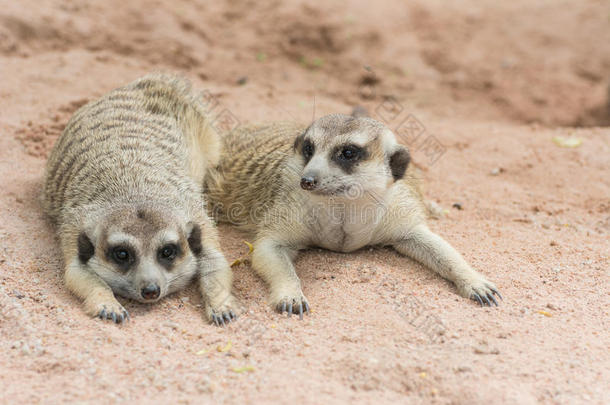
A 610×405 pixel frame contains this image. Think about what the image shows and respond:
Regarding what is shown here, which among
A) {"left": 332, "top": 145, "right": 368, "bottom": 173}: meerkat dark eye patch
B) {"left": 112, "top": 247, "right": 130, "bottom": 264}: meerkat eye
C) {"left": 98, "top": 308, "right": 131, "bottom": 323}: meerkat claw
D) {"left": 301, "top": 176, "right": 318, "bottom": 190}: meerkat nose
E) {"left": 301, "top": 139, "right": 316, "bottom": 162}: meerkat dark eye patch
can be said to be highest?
{"left": 332, "top": 145, "right": 368, "bottom": 173}: meerkat dark eye patch

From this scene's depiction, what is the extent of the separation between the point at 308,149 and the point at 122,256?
1179 millimetres

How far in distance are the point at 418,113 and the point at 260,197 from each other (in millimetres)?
3145

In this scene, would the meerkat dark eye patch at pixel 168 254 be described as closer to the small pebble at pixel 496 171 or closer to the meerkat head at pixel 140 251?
the meerkat head at pixel 140 251

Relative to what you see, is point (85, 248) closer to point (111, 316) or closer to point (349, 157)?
point (111, 316)

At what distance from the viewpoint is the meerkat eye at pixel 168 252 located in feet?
10.2

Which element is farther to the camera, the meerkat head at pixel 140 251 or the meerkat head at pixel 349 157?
the meerkat head at pixel 349 157

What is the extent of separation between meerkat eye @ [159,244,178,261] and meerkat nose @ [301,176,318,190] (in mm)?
742

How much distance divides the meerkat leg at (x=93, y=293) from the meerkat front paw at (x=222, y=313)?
0.41 m

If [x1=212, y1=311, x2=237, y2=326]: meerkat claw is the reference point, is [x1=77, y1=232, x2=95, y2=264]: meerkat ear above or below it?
above

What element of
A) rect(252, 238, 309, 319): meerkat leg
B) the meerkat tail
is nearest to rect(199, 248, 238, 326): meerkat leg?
rect(252, 238, 309, 319): meerkat leg

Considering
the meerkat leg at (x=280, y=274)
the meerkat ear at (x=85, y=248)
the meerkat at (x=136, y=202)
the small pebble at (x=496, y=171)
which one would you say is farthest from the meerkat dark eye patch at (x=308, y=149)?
the small pebble at (x=496, y=171)

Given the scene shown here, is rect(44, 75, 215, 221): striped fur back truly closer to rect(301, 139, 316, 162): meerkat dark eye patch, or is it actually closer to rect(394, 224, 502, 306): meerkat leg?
rect(301, 139, 316, 162): meerkat dark eye patch

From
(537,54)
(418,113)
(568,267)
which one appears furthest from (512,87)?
(568,267)

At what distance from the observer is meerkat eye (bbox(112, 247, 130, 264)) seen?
9.98 feet
